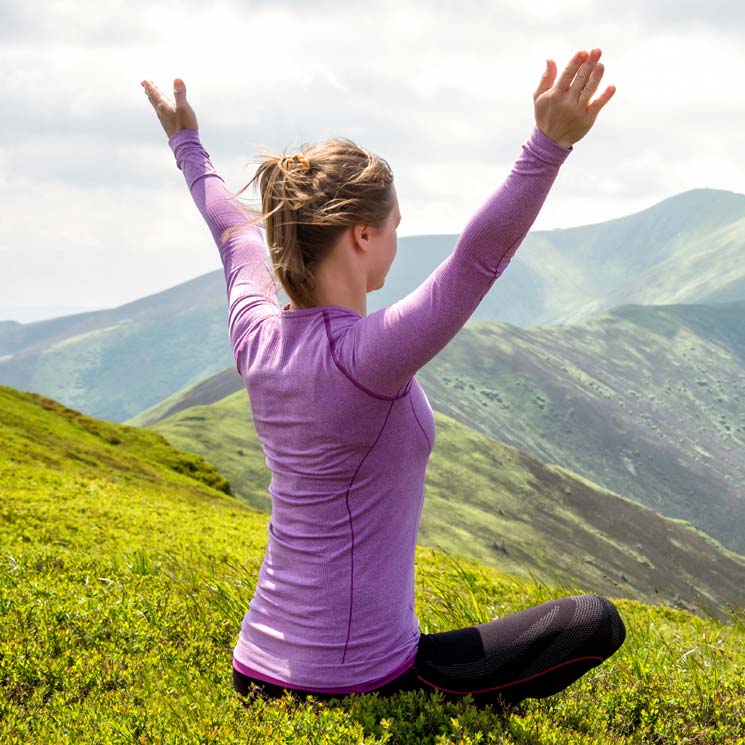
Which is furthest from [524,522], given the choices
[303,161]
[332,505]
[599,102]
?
[599,102]

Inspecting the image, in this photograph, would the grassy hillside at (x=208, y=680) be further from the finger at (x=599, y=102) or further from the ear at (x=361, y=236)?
the finger at (x=599, y=102)

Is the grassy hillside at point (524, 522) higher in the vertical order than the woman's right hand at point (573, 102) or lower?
lower

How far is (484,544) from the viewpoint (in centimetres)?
13812

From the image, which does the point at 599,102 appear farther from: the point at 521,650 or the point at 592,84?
the point at 521,650

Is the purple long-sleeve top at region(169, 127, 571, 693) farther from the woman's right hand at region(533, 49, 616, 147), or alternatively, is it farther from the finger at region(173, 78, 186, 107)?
the finger at region(173, 78, 186, 107)

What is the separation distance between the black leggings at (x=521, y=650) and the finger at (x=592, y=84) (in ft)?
7.13

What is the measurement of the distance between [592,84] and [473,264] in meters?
0.73

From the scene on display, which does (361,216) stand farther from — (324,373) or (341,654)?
(341,654)

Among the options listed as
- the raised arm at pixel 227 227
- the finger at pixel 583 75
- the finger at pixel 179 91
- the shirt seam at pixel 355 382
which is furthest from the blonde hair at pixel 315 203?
the finger at pixel 179 91

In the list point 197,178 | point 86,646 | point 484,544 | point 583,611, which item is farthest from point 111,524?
point 484,544

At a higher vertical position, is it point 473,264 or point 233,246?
point 473,264

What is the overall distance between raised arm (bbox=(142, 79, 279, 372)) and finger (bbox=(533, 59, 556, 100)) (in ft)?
4.85

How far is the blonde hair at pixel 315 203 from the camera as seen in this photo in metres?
3.31

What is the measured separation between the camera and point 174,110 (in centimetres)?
494
